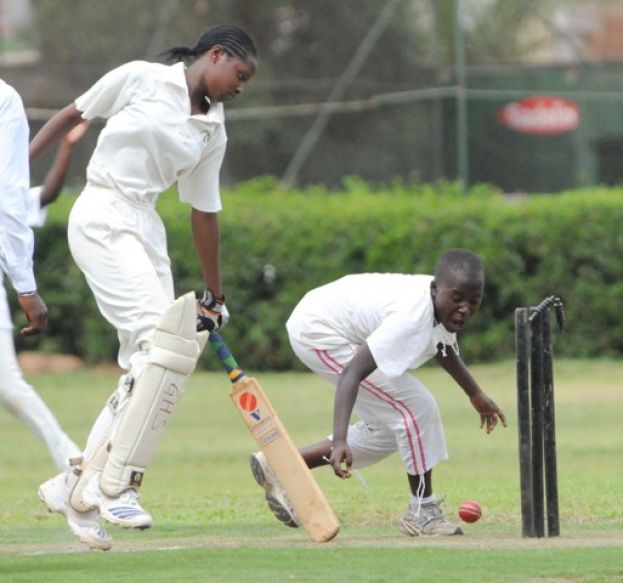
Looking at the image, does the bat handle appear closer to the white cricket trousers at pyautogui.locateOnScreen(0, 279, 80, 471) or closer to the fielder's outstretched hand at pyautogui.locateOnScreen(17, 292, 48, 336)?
the white cricket trousers at pyautogui.locateOnScreen(0, 279, 80, 471)

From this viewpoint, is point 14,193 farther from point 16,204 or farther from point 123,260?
point 123,260

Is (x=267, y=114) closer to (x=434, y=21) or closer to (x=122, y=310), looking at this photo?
(x=434, y=21)

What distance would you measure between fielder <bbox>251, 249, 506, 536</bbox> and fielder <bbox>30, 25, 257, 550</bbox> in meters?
0.62

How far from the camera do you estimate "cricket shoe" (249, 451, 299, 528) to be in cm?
775

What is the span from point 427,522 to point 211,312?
1.34 meters

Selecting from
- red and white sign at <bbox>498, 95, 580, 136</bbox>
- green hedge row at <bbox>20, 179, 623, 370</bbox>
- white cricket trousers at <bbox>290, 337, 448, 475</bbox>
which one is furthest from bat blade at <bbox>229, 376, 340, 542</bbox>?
red and white sign at <bbox>498, 95, 580, 136</bbox>

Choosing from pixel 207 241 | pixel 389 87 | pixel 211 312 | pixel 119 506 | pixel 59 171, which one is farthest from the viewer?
pixel 389 87

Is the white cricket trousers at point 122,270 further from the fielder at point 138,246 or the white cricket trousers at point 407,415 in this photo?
the white cricket trousers at point 407,415

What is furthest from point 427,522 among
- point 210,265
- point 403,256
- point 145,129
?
point 403,256

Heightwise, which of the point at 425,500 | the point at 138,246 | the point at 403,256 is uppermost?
the point at 138,246

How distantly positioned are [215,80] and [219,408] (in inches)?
398

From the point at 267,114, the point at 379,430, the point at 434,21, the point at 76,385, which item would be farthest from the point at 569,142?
the point at 379,430

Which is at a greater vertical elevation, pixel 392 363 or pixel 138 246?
pixel 138 246

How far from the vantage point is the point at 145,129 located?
7.32 metres
